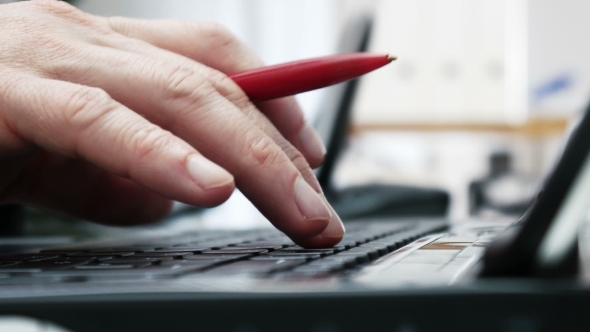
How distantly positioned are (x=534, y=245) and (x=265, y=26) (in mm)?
2401

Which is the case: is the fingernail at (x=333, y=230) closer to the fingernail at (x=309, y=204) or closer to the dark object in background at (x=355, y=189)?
the fingernail at (x=309, y=204)

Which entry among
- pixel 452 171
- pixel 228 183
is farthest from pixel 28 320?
pixel 452 171

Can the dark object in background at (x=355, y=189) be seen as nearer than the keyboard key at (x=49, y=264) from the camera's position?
No

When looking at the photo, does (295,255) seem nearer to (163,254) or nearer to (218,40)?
(163,254)

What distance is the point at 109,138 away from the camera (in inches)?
12.4

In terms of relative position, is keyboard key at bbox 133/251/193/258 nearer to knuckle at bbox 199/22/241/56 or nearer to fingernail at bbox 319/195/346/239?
fingernail at bbox 319/195/346/239

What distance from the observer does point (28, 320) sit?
0.55 feet

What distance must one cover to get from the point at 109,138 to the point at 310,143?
0.21 meters

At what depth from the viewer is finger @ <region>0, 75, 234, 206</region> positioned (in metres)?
0.28

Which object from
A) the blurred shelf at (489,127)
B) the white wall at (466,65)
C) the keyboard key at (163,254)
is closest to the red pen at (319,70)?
the keyboard key at (163,254)

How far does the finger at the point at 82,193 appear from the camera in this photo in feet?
1.59

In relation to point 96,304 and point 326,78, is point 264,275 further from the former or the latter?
point 326,78

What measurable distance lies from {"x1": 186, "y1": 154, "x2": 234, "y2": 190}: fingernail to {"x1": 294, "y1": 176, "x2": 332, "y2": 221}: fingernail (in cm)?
5

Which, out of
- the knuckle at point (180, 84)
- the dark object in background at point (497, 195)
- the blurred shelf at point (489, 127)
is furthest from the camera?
the blurred shelf at point (489, 127)
